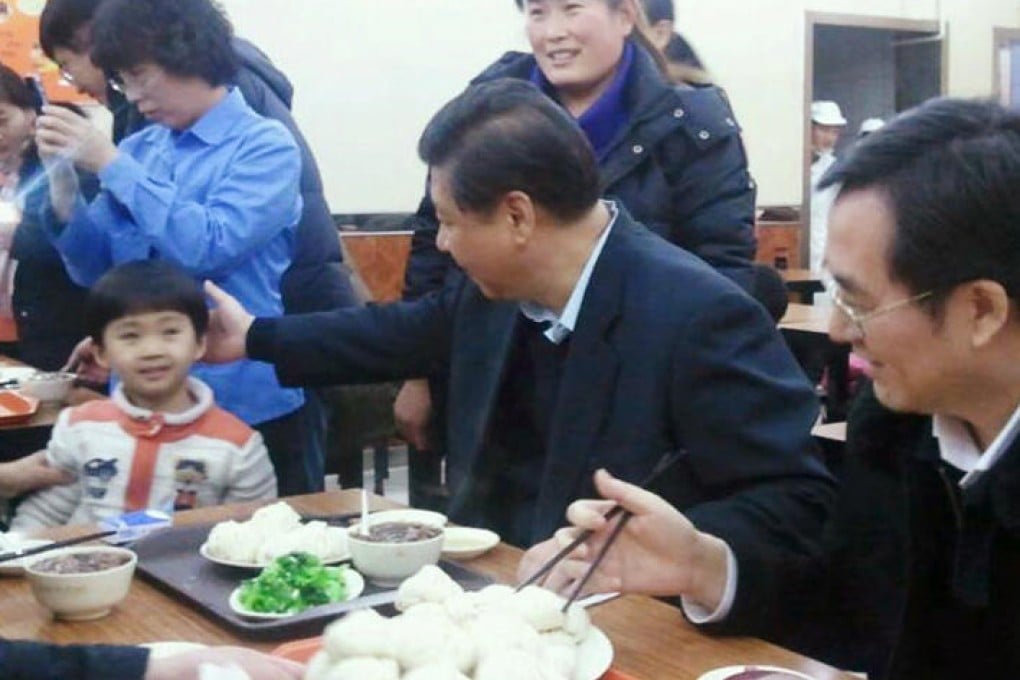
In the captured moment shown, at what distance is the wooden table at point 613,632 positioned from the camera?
1.35 metres

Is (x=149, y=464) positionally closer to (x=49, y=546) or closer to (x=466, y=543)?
(x=49, y=546)

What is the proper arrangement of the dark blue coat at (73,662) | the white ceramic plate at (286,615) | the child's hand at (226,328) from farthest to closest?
the child's hand at (226,328), the white ceramic plate at (286,615), the dark blue coat at (73,662)

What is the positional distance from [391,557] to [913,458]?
2.04 ft

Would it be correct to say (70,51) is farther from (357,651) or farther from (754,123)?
(754,123)

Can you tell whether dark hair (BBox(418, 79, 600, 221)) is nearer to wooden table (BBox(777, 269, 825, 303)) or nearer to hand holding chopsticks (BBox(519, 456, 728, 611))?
hand holding chopsticks (BBox(519, 456, 728, 611))

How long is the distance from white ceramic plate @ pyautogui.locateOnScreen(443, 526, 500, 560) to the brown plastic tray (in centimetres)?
4

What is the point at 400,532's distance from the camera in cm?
161

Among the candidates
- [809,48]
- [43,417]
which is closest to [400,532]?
[43,417]

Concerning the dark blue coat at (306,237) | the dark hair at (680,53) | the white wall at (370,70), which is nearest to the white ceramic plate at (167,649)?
the dark blue coat at (306,237)

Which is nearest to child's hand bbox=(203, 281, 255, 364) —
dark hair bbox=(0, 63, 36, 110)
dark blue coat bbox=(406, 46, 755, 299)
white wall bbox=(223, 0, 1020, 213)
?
dark blue coat bbox=(406, 46, 755, 299)

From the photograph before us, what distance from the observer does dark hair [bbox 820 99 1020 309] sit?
125cm

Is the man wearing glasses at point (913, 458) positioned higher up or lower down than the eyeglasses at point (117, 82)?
lower down

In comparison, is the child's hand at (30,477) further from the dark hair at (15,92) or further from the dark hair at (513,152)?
the dark hair at (15,92)

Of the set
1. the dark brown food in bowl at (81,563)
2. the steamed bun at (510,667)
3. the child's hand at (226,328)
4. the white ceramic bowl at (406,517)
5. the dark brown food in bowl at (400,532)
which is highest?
the child's hand at (226,328)
